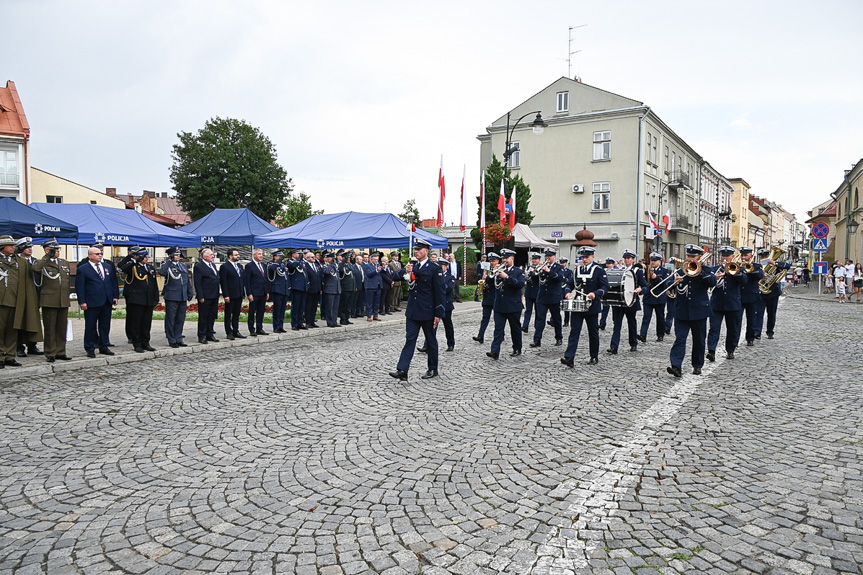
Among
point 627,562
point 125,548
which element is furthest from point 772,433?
point 125,548

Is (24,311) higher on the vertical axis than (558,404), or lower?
higher

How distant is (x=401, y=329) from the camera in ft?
49.6

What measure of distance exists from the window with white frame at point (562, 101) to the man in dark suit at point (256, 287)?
36447mm

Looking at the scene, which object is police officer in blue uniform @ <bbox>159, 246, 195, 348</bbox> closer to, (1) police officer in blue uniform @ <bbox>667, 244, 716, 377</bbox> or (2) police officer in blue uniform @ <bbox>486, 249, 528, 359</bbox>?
(2) police officer in blue uniform @ <bbox>486, 249, 528, 359</bbox>

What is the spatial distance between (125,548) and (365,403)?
360cm

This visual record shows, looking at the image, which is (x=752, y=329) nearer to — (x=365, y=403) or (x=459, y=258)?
(x=365, y=403)

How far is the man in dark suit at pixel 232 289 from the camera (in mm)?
12258

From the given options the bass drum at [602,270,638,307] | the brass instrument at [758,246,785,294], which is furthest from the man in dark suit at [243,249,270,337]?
the brass instrument at [758,246,785,294]

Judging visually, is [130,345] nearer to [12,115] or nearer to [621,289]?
[621,289]

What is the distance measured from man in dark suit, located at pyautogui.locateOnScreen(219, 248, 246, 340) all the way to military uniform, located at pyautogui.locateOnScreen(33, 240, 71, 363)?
3167 millimetres

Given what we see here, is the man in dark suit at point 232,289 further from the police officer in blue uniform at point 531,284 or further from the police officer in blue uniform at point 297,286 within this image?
the police officer in blue uniform at point 531,284

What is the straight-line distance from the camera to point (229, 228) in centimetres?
2244

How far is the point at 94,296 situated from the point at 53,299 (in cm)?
74

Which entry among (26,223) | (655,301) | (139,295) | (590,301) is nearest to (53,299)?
(139,295)
